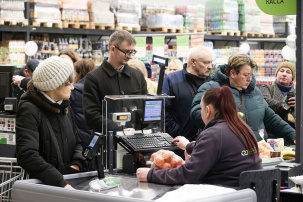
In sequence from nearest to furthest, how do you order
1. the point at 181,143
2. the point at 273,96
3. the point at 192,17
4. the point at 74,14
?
the point at 181,143
the point at 273,96
the point at 74,14
the point at 192,17

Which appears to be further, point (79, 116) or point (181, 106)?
point (79, 116)

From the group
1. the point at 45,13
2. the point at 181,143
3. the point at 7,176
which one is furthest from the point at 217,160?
the point at 45,13

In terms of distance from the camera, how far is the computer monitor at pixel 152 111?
3.70 m

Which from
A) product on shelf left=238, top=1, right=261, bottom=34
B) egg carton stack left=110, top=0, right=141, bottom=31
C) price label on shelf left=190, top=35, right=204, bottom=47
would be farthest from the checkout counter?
product on shelf left=238, top=1, right=261, bottom=34

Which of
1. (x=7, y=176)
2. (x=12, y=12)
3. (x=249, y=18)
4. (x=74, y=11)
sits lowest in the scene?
(x=7, y=176)

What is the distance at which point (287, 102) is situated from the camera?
230 inches

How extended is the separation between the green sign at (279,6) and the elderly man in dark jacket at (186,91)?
50.0 inches

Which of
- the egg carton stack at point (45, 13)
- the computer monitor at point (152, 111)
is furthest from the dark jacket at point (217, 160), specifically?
the egg carton stack at point (45, 13)

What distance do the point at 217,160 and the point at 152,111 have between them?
2.95ft

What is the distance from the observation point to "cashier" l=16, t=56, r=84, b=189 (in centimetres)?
321

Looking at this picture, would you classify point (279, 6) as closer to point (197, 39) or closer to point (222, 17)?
point (197, 39)

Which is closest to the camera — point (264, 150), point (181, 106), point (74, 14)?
point (264, 150)

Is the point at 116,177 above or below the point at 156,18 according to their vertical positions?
below

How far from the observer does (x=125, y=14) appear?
10.1m
